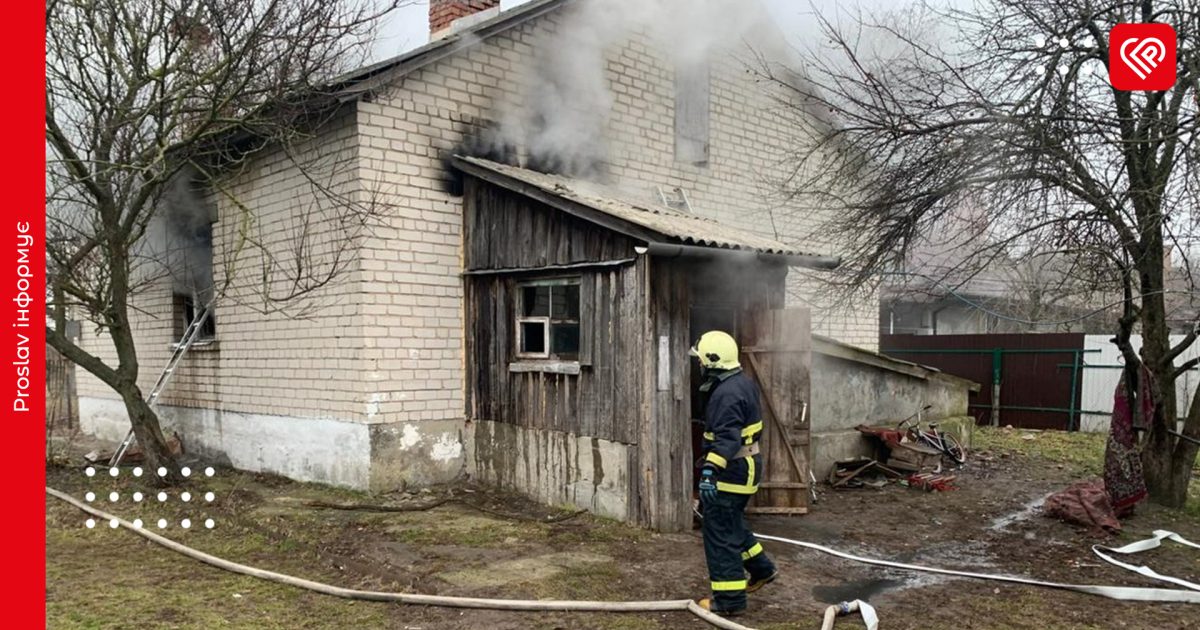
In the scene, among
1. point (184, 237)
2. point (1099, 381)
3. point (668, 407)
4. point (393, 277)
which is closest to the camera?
point (668, 407)

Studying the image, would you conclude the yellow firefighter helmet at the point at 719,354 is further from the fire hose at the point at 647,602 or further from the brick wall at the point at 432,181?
the brick wall at the point at 432,181

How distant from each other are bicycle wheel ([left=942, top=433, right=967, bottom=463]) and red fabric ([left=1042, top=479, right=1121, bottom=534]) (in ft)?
9.98

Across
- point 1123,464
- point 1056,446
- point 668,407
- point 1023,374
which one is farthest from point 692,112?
point 1023,374

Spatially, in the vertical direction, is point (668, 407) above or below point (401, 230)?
below

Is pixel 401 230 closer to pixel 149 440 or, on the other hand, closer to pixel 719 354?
pixel 149 440

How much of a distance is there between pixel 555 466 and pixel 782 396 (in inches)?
96.3

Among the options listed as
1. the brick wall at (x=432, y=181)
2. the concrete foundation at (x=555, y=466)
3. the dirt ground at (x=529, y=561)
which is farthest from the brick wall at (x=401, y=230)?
the dirt ground at (x=529, y=561)

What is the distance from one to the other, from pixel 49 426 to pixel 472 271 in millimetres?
8994

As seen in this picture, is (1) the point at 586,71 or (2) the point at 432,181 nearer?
(2) the point at 432,181

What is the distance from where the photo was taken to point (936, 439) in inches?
443

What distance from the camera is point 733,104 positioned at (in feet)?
38.7

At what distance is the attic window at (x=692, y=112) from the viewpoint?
36.5 ft

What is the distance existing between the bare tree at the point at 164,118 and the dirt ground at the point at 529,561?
214 centimetres

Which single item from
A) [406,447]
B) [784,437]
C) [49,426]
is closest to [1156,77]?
[784,437]
